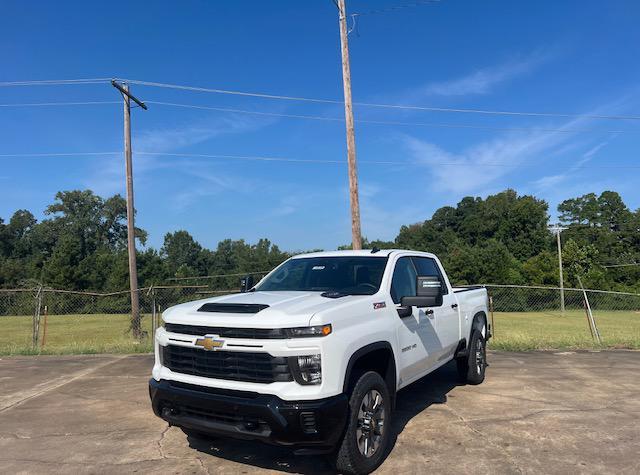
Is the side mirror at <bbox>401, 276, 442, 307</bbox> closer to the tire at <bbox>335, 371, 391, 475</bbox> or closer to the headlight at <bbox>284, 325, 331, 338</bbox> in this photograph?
the tire at <bbox>335, 371, 391, 475</bbox>

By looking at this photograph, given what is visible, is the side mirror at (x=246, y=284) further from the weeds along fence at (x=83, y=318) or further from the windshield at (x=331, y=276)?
the weeds along fence at (x=83, y=318)

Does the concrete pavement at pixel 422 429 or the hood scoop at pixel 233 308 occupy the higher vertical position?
the hood scoop at pixel 233 308

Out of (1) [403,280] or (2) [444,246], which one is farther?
(2) [444,246]

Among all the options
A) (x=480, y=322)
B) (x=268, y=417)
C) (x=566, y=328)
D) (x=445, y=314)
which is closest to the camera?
(x=268, y=417)

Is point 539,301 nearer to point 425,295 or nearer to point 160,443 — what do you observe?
point 425,295

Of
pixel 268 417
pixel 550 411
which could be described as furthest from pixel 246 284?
pixel 550 411

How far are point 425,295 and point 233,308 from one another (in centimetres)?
182

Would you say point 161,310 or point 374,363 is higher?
point 374,363

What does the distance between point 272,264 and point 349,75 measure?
51.4m

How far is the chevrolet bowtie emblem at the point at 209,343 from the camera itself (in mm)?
4066

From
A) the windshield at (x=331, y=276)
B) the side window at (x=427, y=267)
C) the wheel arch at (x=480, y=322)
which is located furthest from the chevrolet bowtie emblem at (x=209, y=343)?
the wheel arch at (x=480, y=322)

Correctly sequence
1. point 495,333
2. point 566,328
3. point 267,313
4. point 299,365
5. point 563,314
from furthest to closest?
point 563,314 < point 566,328 < point 495,333 < point 267,313 < point 299,365

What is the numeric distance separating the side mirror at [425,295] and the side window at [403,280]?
11.8 inches

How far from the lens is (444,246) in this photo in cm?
8700
